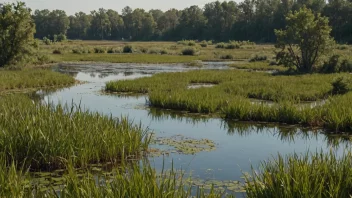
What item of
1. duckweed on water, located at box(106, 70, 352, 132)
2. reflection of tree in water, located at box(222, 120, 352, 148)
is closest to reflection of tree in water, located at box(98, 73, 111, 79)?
duckweed on water, located at box(106, 70, 352, 132)

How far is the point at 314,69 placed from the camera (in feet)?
106

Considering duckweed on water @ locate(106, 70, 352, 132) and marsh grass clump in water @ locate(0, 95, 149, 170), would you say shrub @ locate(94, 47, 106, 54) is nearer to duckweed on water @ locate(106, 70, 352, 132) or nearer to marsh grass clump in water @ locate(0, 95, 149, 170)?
duckweed on water @ locate(106, 70, 352, 132)

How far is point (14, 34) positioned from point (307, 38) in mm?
24321

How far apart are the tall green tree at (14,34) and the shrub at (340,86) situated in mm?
25825

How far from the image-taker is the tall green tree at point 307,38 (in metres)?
31.6

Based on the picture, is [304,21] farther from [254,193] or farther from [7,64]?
[254,193]

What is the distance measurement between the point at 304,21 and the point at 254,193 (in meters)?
27.5

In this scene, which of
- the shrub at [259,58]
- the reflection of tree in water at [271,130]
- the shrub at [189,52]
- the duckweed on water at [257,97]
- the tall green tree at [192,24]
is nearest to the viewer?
the reflection of tree in water at [271,130]

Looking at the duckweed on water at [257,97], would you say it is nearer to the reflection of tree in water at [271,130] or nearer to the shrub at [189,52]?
the reflection of tree in water at [271,130]

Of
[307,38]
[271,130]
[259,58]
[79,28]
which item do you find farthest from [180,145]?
[79,28]

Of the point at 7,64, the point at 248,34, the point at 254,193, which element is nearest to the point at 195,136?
the point at 254,193

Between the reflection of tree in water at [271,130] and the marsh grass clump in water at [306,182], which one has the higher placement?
the marsh grass clump in water at [306,182]

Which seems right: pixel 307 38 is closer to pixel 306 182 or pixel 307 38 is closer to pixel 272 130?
pixel 272 130

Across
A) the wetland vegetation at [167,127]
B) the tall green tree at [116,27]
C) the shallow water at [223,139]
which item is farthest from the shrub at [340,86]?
the tall green tree at [116,27]
